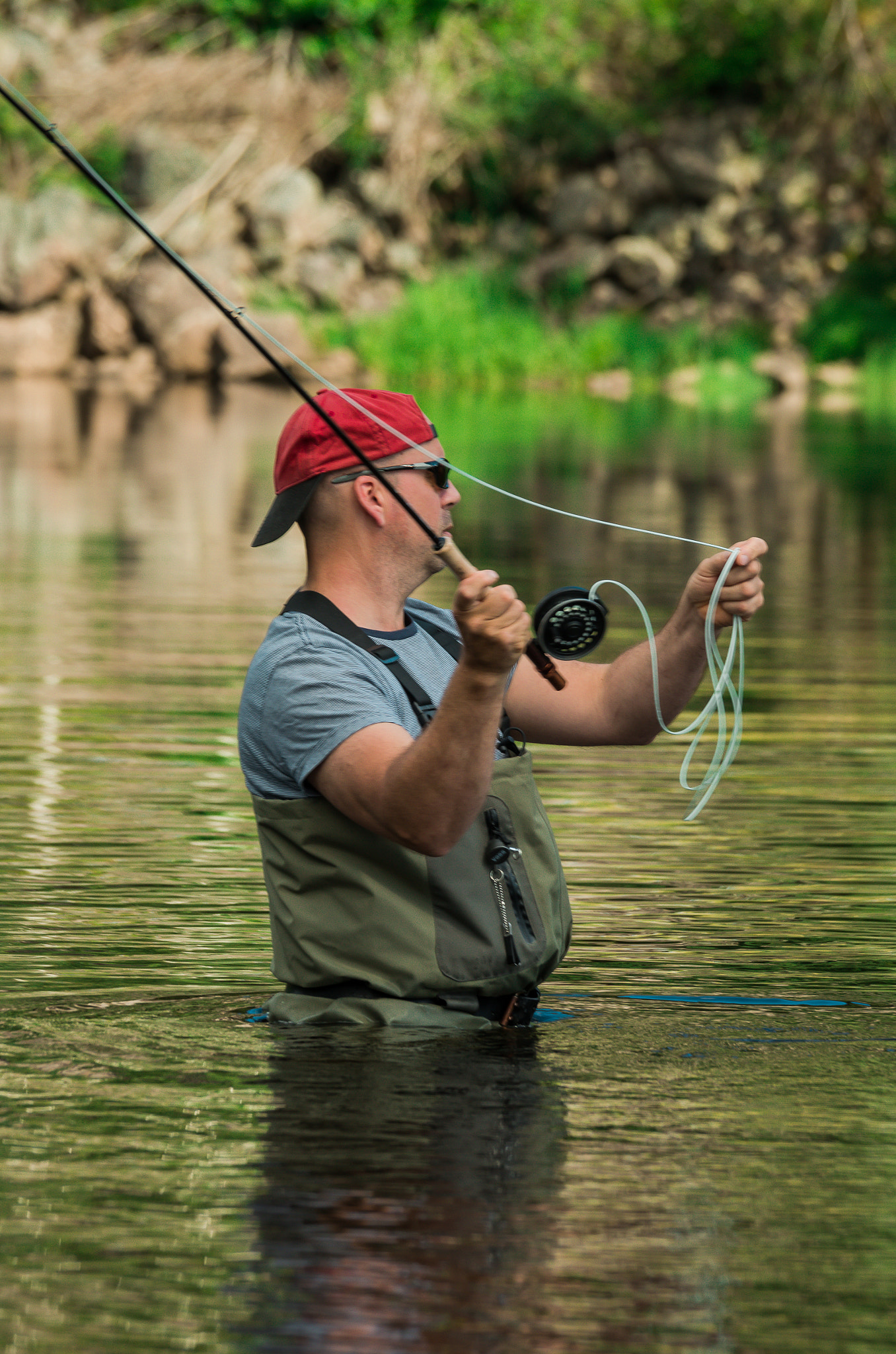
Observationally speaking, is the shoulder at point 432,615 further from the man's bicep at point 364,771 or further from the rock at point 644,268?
the rock at point 644,268

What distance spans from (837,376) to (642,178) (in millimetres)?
4986

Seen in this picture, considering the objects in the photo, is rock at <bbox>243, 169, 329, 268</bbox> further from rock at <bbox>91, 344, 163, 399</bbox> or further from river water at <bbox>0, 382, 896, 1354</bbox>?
river water at <bbox>0, 382, 896, 1354</bbox>

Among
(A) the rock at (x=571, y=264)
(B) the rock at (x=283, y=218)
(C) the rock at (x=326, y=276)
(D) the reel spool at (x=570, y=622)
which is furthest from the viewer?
(A) the rock at (x=571, y=264)

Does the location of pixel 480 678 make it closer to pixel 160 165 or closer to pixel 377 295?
pixel 160 165

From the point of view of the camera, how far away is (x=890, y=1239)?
9.10ft

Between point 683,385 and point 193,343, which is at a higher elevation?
point 193,343

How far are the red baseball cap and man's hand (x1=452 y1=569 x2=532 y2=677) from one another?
56 cm

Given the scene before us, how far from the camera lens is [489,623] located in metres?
2.92

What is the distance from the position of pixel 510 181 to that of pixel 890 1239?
34.1m

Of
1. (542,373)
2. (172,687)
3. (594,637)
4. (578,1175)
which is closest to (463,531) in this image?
(172,687)

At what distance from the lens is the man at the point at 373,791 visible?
3.28 metres

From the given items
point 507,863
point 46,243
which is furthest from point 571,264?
point 507,863

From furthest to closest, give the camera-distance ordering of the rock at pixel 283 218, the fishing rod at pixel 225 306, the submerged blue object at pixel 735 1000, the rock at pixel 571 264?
the rock at pixel 571 264 → the rock at pixel 283 218 → the submerged blue object at pixel 735 1000 → the fishing rod at pixel 225 306

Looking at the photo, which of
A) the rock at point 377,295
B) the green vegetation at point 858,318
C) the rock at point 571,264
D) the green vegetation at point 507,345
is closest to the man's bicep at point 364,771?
the green vegetation at point 507,345
